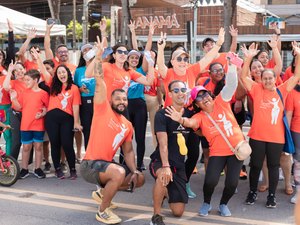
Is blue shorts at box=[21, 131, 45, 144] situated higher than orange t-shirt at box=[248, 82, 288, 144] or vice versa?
orange t-shirt at box=[248, 82, 288, 144]

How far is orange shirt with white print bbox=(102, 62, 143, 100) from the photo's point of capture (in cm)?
562

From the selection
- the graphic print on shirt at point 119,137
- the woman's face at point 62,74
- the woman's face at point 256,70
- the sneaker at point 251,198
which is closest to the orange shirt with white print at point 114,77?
the woman's face at point 62,74

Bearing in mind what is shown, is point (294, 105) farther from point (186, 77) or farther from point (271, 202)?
point (186, 77)

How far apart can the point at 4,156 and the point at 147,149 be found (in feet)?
9.92

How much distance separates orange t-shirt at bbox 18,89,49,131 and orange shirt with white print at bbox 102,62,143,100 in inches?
44.6

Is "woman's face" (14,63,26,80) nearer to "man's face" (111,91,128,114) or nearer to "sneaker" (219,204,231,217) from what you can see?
"man's face" (111,91,128,114)

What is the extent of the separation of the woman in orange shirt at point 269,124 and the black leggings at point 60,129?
8.11 ft

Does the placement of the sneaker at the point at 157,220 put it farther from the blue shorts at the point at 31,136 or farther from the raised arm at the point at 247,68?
the blue shorts at the point at 31,136

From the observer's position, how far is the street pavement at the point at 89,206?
465 cm

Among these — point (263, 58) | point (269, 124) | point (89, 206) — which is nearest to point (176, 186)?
point (89, 206)

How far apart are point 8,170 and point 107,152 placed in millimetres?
1880

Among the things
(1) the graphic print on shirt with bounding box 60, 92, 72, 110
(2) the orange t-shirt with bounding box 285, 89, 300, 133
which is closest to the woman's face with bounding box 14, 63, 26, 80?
(1) the graphic print on shirt with bounding box 60, 92, 72, 110

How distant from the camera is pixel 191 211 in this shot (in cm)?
496

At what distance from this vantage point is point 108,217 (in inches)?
178
